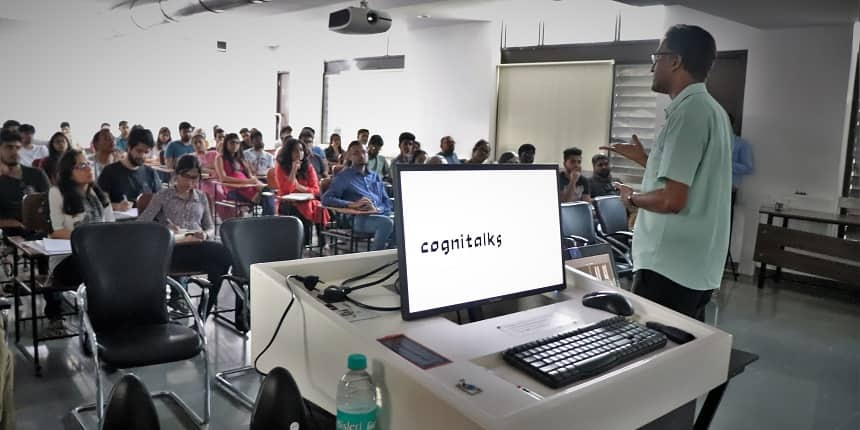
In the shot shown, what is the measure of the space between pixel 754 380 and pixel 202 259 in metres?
3.35

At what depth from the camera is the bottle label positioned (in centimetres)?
111

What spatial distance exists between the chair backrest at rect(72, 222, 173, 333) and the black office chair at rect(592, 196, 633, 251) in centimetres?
309

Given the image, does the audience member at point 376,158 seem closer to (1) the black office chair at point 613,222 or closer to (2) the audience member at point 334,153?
(2) the audience member at point 334,153

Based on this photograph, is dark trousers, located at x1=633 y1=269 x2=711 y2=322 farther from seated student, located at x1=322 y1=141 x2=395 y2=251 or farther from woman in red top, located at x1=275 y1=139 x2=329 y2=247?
woman in red top, located at x1=275 y1=139 x2=329 y2=247

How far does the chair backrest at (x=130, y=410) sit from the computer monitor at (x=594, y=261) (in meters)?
1.15

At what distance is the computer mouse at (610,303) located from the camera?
5.27 ft

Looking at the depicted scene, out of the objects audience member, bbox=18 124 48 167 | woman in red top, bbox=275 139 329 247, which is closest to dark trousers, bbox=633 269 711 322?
woman in red top, bbox=275 139 329 247

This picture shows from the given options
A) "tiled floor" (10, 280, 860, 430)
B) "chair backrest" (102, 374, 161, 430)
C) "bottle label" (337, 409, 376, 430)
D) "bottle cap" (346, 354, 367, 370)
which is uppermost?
"bottle cap" (346, 354, 367, 370)

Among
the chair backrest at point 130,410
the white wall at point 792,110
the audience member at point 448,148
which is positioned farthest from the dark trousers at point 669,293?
the audience member at point 448,148

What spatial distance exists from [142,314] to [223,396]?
0.58 metres

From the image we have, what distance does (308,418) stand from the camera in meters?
1.32

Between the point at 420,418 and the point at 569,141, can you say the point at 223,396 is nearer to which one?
the point at 420,418

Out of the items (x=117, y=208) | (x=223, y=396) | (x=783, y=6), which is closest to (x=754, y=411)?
(x=223, y=396)

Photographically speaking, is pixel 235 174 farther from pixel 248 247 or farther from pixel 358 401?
pixel 358 401
